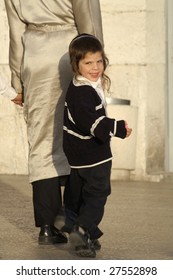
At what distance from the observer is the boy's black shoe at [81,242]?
18.9ft

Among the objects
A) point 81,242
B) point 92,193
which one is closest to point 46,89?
point 92,193

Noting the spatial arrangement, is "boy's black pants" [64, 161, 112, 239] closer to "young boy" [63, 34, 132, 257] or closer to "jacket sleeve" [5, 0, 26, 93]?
"young boy" [63, 34, 132, 257]

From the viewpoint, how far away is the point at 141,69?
10.0 metres

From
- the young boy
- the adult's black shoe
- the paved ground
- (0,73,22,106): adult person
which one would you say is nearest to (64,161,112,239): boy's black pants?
the young boy

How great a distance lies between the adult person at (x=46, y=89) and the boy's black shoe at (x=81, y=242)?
50 centimetres

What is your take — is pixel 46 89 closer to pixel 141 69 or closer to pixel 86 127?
pixel 86 127

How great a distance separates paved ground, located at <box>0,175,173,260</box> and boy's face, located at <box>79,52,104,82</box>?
3.20 ft

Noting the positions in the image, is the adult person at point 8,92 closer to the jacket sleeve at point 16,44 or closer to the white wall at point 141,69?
the jacket sleeve at point 16,44

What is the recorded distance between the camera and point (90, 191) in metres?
5.82

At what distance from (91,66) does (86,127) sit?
0.35 metres

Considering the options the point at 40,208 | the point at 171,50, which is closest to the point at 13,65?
the point at 40,208
